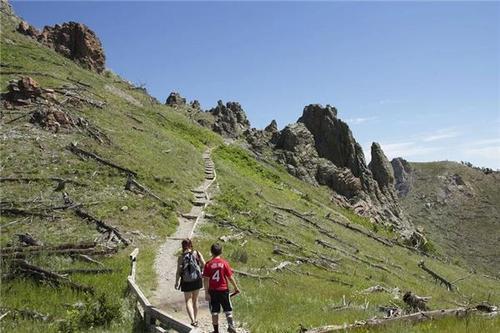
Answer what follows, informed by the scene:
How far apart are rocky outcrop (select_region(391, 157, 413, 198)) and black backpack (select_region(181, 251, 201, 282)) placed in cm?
15553

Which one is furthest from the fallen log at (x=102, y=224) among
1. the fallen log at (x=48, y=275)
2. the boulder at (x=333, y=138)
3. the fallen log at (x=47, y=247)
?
the boulder at (x=333, y=138)

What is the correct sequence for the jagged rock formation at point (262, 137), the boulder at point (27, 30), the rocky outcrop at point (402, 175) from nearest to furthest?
the boulder at point (27, 30) → the jagged rock formation at point (262, 137) → the rocky outcrop at point (402, 175)

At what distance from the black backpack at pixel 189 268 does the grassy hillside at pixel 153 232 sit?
6.87 ft

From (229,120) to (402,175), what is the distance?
95446mm

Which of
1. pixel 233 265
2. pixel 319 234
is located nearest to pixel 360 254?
pixel 319 234

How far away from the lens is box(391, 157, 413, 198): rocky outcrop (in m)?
164

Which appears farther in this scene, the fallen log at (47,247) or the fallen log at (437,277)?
the fallen log at (437,277)

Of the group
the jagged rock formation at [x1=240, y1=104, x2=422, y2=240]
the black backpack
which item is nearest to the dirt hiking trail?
the black backpack

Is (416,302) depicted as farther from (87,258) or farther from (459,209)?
(459,209)

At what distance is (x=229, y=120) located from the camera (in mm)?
99250

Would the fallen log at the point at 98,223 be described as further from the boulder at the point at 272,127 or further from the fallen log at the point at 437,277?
the boulder at the point at 272,127

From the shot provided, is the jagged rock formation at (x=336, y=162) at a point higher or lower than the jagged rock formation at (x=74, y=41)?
lower

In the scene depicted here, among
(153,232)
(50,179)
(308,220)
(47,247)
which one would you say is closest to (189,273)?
(47,247)

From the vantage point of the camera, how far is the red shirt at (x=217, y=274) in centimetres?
1180
